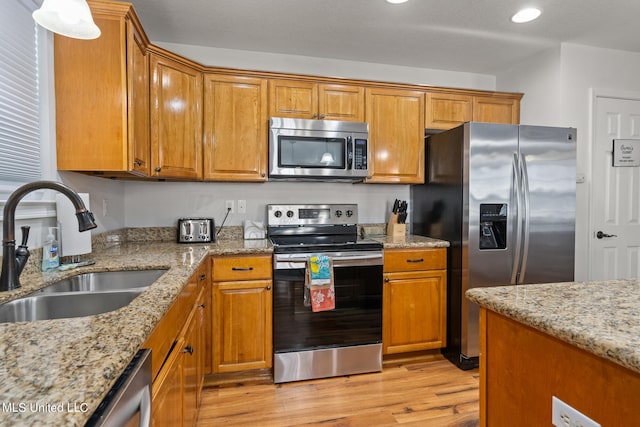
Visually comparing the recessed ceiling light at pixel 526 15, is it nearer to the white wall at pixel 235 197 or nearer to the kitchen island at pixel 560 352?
the white wall at pixel 235 197

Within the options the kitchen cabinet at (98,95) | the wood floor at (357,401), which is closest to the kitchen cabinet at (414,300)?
the wood floor at (357,401)

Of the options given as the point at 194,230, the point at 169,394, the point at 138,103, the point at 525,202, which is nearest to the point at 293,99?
the point at 138,103

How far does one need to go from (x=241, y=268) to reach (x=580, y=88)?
117 inches

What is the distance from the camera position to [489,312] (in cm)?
102

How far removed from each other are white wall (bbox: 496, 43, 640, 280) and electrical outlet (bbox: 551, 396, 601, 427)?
2438mm

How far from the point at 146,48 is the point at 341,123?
1.35m

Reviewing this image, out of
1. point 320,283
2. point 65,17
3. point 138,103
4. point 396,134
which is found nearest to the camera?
point 65,17

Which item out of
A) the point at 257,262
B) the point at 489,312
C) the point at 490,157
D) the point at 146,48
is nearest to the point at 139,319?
the point at 489,312

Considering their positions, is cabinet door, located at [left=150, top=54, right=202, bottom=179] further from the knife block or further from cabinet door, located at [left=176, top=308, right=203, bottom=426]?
the knife block

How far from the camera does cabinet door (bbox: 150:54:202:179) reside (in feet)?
6.84

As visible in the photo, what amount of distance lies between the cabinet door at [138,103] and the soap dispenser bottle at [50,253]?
0.47 m

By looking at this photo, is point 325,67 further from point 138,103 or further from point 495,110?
point 138,103

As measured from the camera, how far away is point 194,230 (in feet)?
8.21

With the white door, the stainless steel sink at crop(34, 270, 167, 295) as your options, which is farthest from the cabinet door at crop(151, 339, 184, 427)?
the white door
